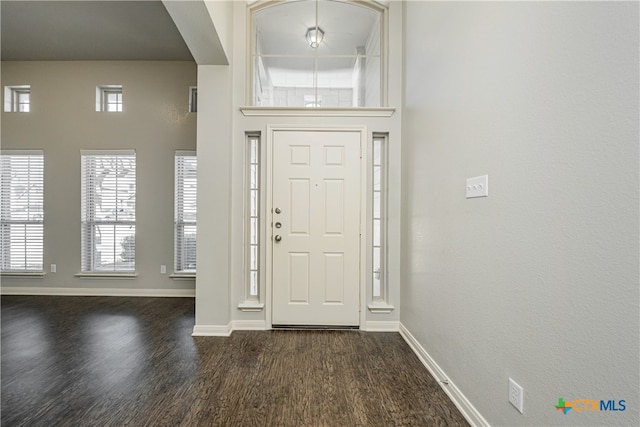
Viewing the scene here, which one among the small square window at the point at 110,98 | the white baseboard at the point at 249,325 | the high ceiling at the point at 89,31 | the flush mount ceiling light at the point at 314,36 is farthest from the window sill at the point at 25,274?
the flush mount ceiling light at the point at 314,36

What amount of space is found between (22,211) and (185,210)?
236cm

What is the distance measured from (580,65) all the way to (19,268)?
6.25m

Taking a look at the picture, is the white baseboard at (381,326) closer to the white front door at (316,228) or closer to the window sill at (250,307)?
the white front door at (316,228)

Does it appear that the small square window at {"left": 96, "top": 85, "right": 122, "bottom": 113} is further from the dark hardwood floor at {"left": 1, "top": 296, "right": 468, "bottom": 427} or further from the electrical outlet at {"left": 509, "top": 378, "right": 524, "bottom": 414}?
the electrical outlet at {"left": 509, "top": 378, "right": 524, "bottom": 414}

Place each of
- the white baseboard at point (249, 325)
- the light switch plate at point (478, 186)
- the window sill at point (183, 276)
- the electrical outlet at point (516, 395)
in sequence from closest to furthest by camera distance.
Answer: the electrical outlet at point (516, 395) → the light switch plate at point (478, 186) → the white baseboard at point (249, 325) → the window sill at point (183, 276)

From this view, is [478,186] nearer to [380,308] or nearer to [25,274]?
[380,308]

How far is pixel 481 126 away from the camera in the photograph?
159cm

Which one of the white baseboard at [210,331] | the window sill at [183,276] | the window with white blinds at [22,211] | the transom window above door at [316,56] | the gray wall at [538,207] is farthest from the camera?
the window with white blinds at [22,211]

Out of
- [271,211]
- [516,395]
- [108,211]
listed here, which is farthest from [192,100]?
[516,395]

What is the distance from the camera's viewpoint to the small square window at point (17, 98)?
14.5 feet

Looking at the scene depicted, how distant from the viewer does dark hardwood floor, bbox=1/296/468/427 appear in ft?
5.52

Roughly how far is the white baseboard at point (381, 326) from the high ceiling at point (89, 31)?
3.87 meters

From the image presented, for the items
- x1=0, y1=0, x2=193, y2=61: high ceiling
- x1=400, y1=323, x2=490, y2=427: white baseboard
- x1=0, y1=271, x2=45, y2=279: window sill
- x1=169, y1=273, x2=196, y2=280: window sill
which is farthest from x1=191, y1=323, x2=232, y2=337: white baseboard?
x1=0, y1=0, x2=193, y2=61: high ceiling

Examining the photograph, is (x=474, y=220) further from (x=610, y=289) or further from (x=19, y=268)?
(x=19, y=268)
